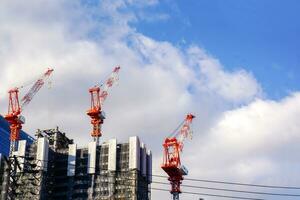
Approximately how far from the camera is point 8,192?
73.1 metres

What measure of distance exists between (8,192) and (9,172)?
257 cm

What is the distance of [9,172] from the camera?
73250 millimetres
